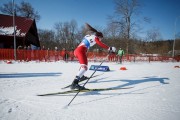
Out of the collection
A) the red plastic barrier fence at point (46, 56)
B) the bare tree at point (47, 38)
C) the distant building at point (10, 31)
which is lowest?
the red plastic barrier fence at point (46, 56)

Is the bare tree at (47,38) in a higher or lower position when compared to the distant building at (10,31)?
higher

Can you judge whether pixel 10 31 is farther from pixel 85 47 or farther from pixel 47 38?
pixel 47 38

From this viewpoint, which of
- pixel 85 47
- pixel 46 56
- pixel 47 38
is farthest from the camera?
pixel 47 38

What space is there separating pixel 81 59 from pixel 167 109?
2635mm

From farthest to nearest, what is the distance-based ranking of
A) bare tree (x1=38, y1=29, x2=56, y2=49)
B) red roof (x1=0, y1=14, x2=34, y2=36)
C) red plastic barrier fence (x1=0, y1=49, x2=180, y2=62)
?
bare tree (x1=38, y1=29, x2=56, y2=49) → red roof (x1=0, y1=14, x2=34, y2=36) → red plastic barrier fence (x1=0, y1=49, x2=180, y2=62)

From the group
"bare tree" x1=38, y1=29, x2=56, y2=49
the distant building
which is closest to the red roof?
the distant building

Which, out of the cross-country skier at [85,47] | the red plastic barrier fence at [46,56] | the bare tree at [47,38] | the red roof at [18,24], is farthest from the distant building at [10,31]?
the bare tree at [47,38]

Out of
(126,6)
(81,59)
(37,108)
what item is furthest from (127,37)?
(37,108)

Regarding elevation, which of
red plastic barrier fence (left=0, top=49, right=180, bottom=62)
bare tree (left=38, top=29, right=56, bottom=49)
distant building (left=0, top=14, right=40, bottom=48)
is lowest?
red plastic barrier fence (left=0, top=49, right=180, bottom=62)

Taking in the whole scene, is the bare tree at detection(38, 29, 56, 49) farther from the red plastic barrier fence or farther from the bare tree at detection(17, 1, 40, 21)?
the red plastic barrier fence

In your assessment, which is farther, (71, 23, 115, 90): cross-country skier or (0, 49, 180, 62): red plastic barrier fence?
(0, 49, 180, 62): red plastic barrier fence

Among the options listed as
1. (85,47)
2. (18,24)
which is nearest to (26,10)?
(18,24)

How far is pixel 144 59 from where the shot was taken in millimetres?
25766

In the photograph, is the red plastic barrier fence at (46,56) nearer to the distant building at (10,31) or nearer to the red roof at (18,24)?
the distant building at (10,31)
